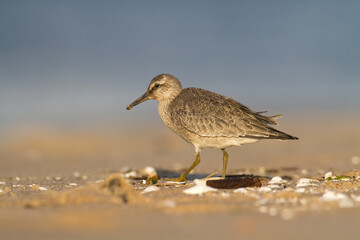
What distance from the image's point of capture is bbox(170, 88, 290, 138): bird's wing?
680 cm

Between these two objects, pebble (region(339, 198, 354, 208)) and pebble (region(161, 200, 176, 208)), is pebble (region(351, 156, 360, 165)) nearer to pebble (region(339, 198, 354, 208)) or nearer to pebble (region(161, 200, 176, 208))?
pebble (region(339, 198, 354, 208))

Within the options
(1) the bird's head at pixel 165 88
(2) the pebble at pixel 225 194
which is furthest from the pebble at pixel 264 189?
(1) the bird's head at pixel 165 88

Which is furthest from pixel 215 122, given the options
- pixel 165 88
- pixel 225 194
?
pixel 225 194

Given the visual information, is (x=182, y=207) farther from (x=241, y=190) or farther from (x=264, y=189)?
(x=264, y=189)

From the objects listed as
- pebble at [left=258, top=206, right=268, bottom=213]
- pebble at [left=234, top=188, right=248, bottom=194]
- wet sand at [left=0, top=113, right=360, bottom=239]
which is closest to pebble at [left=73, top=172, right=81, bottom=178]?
wet sand at [left=0, top=113, right=360, bottom=239]

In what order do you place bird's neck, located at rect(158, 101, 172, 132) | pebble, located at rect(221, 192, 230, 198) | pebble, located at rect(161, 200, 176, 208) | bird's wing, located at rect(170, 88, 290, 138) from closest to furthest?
pebble, located at rect(161, 200, 176, 208)
pebble, located at rect(221, 192, 230, 198)
bird's wing, located at rect(170, 88, 290, 138)
bird's neck, located at rect(158, 101, 172, 132)

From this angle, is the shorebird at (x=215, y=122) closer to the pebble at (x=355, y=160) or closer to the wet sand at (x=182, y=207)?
the wet sand at (x=182, y=207)

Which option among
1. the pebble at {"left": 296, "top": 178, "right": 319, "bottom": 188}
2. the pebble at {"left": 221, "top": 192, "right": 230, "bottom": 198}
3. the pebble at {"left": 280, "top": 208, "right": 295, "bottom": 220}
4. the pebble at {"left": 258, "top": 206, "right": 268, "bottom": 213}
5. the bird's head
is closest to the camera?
the pebble at {"left": 280, "top": 208, "right": 295, "bottom": 220}

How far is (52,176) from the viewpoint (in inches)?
332

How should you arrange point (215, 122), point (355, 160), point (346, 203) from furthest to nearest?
Result: point (355, 160)
point (215, 122)
point (346, 203)

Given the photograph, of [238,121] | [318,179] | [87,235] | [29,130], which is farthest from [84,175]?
[29,130]

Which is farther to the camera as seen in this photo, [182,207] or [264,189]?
[264,189]

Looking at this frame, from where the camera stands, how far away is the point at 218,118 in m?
6.88

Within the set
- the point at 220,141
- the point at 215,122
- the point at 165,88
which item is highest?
the point at 165,88
